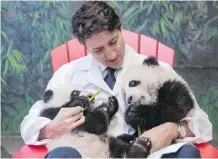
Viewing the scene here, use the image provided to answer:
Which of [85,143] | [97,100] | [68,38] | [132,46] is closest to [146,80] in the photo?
[97,100]

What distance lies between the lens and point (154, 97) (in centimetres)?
144

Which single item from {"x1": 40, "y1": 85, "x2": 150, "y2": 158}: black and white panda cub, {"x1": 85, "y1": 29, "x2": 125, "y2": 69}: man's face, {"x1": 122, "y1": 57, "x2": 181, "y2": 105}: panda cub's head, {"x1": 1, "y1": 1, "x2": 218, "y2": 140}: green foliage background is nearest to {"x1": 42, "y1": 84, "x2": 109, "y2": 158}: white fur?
{"x1": 40, "y1": 85, "x2": 150, "y2": 158}: black and white panda cub

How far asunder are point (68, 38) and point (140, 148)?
1072 millimetres

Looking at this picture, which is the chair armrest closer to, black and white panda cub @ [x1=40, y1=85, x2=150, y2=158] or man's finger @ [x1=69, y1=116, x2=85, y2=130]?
black and white panda cub @ [x1=40, y1=85, x2=150, y2=158]

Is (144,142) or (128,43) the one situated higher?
(128,43)

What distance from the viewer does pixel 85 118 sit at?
58.3 inches

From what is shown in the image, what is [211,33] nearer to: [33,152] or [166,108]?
[166,108]

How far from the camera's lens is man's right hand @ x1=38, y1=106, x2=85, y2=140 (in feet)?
4.73

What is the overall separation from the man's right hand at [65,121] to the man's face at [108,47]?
25cm

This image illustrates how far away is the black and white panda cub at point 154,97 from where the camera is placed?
1.41 m

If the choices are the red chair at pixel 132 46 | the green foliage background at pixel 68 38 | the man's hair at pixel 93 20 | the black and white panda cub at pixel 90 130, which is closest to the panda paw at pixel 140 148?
the black and white panda cub at pixel 90 130

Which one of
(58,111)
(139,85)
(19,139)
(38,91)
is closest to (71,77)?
(58,111)

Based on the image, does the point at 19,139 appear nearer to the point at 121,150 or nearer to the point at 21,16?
the point at 21,16

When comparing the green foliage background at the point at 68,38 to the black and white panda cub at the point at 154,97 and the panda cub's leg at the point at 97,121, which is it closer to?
the black and white panda cub at the point at 154,97
